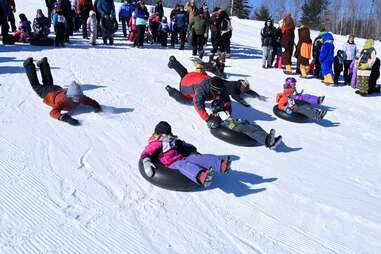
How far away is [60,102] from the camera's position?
6.83 m

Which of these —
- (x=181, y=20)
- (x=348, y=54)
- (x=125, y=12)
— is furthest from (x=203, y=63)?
(x=125, y=12)

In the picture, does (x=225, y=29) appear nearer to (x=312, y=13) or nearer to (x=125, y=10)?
(x=125, y=10)

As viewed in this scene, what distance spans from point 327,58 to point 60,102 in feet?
24.4

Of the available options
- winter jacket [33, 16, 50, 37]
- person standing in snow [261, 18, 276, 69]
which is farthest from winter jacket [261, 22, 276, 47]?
winter jacket [33, 16, 50, 37]

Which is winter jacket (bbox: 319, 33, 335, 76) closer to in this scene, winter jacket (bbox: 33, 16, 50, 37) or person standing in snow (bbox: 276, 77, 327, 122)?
person standing in snow (bbox: 276, 77, 327, 122)

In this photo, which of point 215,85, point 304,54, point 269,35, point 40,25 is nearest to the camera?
point 215,85

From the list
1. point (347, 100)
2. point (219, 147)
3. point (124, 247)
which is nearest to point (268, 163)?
point (219, 147)

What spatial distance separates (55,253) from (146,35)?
12150 millimetres

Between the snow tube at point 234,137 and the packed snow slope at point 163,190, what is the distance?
133 millimetres

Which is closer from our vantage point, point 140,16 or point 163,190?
point 163,190

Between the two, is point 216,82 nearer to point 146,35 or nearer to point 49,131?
point 49,131

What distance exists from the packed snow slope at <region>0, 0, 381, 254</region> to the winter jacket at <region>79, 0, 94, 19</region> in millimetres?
5923

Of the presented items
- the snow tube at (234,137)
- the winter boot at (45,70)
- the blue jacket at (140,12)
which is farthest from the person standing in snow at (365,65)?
the winter boot at (45,70)

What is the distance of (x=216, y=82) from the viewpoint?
22.9 feet
